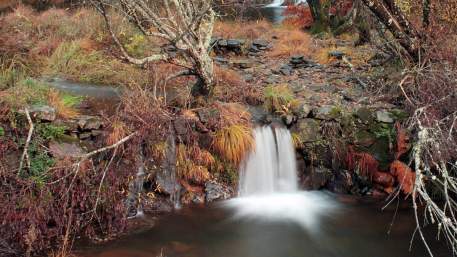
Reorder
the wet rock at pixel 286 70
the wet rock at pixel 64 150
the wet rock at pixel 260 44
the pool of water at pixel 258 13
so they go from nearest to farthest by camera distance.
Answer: the wet rock at pixel 64 150
the wet rock at pixel 286 70
the wet rock at pixel 260 44
the pool of water at pixel 258 13

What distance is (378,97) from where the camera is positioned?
30.7ft

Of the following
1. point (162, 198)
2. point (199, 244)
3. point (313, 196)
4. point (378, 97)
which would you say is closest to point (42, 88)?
point (162, 198)

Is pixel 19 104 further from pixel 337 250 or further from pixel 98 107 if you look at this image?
pixel 337 250

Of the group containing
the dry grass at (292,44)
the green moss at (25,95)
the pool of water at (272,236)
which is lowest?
the pool of water at (272,236)

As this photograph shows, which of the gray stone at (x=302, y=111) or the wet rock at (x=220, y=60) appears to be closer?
the gray stone at (x=302, y=111)

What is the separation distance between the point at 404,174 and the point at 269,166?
2.13m

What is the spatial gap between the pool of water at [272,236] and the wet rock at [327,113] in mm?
1663

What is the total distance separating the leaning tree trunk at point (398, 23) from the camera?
28.9ft

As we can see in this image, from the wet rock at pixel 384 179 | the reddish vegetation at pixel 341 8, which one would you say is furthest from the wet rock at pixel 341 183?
the reddish vegetation at pixel 341 8

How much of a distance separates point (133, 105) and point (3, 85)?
2386 millimetres

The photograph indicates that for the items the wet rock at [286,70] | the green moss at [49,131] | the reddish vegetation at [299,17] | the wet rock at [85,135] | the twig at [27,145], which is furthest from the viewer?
the reddish vegetation at [299,17]

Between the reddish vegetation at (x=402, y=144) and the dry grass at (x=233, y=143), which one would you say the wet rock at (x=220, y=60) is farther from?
the reddish vegetation at (x=402, y=144)

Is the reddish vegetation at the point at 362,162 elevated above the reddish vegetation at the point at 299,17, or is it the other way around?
the reddish vegetation at the point at 299,17

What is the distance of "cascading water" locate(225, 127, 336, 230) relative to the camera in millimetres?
7715
